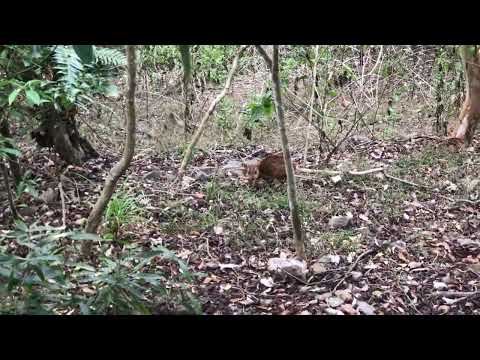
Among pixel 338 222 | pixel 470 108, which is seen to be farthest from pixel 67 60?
pixel 470 108

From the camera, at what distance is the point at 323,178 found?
11.0 feet

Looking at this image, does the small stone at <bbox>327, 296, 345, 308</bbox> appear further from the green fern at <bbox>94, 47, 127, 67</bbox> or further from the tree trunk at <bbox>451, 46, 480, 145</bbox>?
the tree trunk at <bbox>451, 46, 480, 145</bbox>

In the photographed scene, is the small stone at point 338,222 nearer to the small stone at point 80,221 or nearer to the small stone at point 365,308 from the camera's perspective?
the small stone at point 365,308

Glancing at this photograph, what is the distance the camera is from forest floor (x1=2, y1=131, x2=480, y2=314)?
203 centimetres

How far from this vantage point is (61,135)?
3.12 meters

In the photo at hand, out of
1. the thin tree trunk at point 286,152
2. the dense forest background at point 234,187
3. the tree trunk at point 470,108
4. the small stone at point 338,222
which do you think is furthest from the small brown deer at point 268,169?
the tree trunk at point 470,108

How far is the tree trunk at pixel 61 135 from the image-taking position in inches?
120

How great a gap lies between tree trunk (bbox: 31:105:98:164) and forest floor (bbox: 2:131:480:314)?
0.12m
